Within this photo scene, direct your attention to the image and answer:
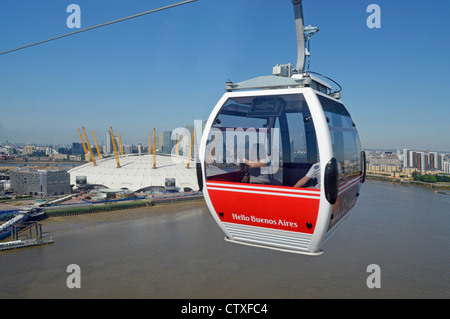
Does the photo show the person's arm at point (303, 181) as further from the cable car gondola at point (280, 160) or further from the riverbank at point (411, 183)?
the riverbank at point (411, 183)

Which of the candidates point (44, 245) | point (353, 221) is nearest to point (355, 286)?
point (353, 221)

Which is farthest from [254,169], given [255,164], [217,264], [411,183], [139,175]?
[411,183]

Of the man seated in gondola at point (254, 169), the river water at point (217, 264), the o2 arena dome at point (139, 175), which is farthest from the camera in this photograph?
the o2 arena dome at point (139, 175)

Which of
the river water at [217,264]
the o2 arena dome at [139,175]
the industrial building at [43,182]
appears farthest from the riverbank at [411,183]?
the industrial building at [43,182]

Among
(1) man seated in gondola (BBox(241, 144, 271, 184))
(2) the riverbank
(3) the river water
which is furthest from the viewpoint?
(2) the riverbank

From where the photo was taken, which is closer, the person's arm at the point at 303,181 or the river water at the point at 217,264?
the person's arm at the point at 303,181

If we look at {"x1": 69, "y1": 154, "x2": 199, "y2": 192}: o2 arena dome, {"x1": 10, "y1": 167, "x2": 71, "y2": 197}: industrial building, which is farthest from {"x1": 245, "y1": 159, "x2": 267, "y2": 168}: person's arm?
{"x1": 10, "y1": 167, "x2": 71, "y2": 197}: industrial building

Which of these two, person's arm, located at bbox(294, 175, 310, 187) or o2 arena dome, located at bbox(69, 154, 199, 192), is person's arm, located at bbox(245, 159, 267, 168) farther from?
o2 arena dome, located at bbox(69, 154, 199, 192)
